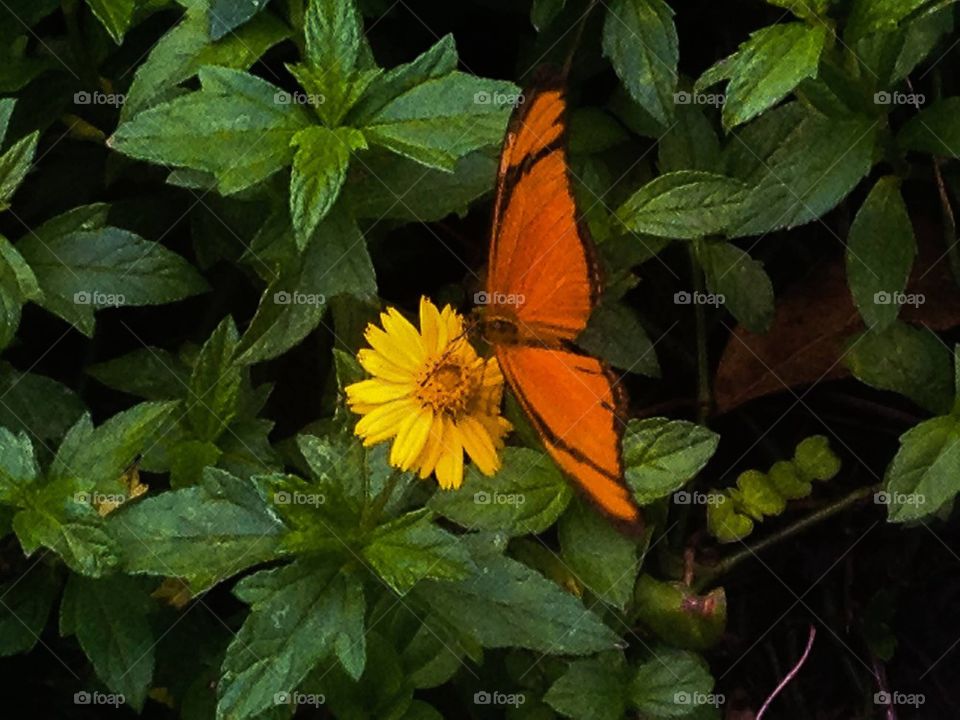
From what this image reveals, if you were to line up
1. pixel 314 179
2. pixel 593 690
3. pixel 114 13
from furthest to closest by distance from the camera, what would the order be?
pixel 593 690
pixel 114 13
pixel 314 179

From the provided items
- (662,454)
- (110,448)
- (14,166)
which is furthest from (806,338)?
(14,166)

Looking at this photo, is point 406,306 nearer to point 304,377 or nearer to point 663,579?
point 304,377

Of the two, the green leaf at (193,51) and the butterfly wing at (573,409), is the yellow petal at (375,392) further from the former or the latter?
the green leaf at (193,51)

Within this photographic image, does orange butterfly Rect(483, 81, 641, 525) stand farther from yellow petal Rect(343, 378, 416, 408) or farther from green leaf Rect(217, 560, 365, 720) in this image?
green leaf Rect(217, 560, 365, 720)

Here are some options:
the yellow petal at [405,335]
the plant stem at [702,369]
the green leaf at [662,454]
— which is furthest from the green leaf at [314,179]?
the plant stem at [702,369]

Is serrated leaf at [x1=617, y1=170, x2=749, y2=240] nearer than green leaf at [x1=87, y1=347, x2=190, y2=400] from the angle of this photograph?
Yes

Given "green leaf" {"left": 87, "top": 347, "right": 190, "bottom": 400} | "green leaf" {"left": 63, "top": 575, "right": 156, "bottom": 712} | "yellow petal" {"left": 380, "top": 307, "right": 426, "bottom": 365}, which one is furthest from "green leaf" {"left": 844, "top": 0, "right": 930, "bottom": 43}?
"green leaf" {"left": 63, "top": 575, "right": 156, "bottom": 712}

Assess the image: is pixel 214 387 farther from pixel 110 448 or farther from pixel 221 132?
pixel 221 132
